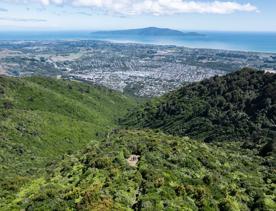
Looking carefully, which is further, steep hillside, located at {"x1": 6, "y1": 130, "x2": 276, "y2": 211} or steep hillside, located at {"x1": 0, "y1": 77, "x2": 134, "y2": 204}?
steep hillside, located at {"x1": 0, "y1": 77, "x2": 134, "y2": 204}

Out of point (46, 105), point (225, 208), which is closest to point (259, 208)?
point (225, 208)

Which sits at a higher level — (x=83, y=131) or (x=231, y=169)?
(x=231, y=169)

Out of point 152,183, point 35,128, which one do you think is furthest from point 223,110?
point 152,183

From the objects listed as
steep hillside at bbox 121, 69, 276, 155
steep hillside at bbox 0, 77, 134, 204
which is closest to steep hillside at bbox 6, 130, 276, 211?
steep hillside at bbox 0, 77, 134, 204

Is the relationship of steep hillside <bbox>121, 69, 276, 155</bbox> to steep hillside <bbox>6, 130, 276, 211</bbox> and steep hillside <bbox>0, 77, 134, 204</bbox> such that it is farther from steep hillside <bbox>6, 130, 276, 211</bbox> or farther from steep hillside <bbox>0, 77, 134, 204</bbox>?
steep hillside <bbox>6, 130, 276, 211</bbox>

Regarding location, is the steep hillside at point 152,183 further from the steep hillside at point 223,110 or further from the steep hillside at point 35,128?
the steep hillside at point 223,110

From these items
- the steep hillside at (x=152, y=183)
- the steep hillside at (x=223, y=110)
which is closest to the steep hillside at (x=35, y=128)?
the steep hillside at (x=223, y=110)

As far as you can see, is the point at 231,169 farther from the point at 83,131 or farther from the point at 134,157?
the point at 83,131
